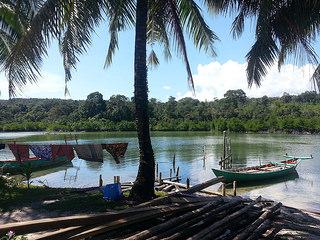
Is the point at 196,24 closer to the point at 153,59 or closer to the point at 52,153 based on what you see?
the point at 153,59

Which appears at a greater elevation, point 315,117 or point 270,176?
point 315,117

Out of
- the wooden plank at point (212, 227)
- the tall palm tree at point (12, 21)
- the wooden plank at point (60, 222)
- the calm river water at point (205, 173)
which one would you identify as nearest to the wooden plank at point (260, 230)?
the wooden plank at point (212, 227)

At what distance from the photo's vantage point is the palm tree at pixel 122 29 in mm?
7609

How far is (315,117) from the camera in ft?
280

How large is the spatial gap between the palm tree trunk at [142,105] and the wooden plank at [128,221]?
2101 mm

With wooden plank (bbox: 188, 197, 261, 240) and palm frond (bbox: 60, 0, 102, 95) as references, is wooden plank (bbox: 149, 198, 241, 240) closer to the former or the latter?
wooden plank (bbox: 188, 197, 261, 240)

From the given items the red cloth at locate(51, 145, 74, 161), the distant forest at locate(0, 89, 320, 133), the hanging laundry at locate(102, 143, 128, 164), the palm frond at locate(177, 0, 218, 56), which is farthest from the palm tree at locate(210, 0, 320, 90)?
the distant forest at locate(0, 89, 320, 133)

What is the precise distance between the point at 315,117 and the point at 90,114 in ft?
173

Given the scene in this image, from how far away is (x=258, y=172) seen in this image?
25.6m

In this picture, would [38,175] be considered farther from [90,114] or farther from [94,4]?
[90,114]

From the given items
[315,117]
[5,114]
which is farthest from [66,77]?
[5,114]

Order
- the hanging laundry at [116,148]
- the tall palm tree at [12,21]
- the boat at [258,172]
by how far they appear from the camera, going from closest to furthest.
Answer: the tall palm tree at [12,21] < the hanging laundry at [116,148] < the boat at [258,172]

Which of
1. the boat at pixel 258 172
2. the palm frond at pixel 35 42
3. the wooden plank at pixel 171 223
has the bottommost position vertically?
the boat at pixel 258 172

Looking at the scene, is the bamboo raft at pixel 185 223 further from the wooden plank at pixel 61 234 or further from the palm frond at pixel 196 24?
the palm frond at pixel 196 24
